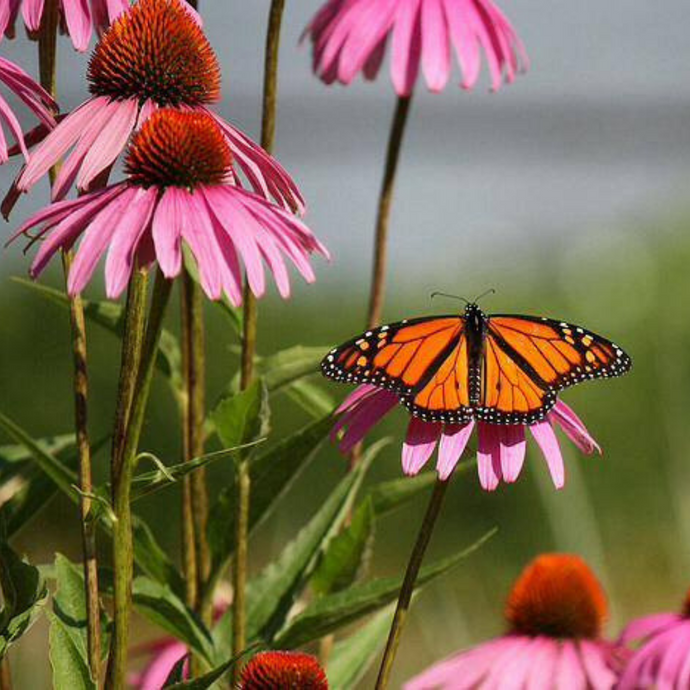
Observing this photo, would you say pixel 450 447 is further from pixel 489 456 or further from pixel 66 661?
pixel 66 661

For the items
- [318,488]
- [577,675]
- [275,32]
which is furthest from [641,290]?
[275,32]

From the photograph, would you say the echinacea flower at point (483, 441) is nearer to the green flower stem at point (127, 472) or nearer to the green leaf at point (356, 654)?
the green flower stem at point (127, 472)

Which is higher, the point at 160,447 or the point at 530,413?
the point at 530,413

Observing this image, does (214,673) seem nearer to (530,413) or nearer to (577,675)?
(530,413)

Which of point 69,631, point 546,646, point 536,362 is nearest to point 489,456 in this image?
point 536,362

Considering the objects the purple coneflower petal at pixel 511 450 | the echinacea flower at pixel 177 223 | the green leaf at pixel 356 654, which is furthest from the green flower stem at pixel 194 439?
the purple coneflower petal at pixel 511 450

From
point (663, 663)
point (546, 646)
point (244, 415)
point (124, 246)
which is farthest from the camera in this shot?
point (546, 646)
